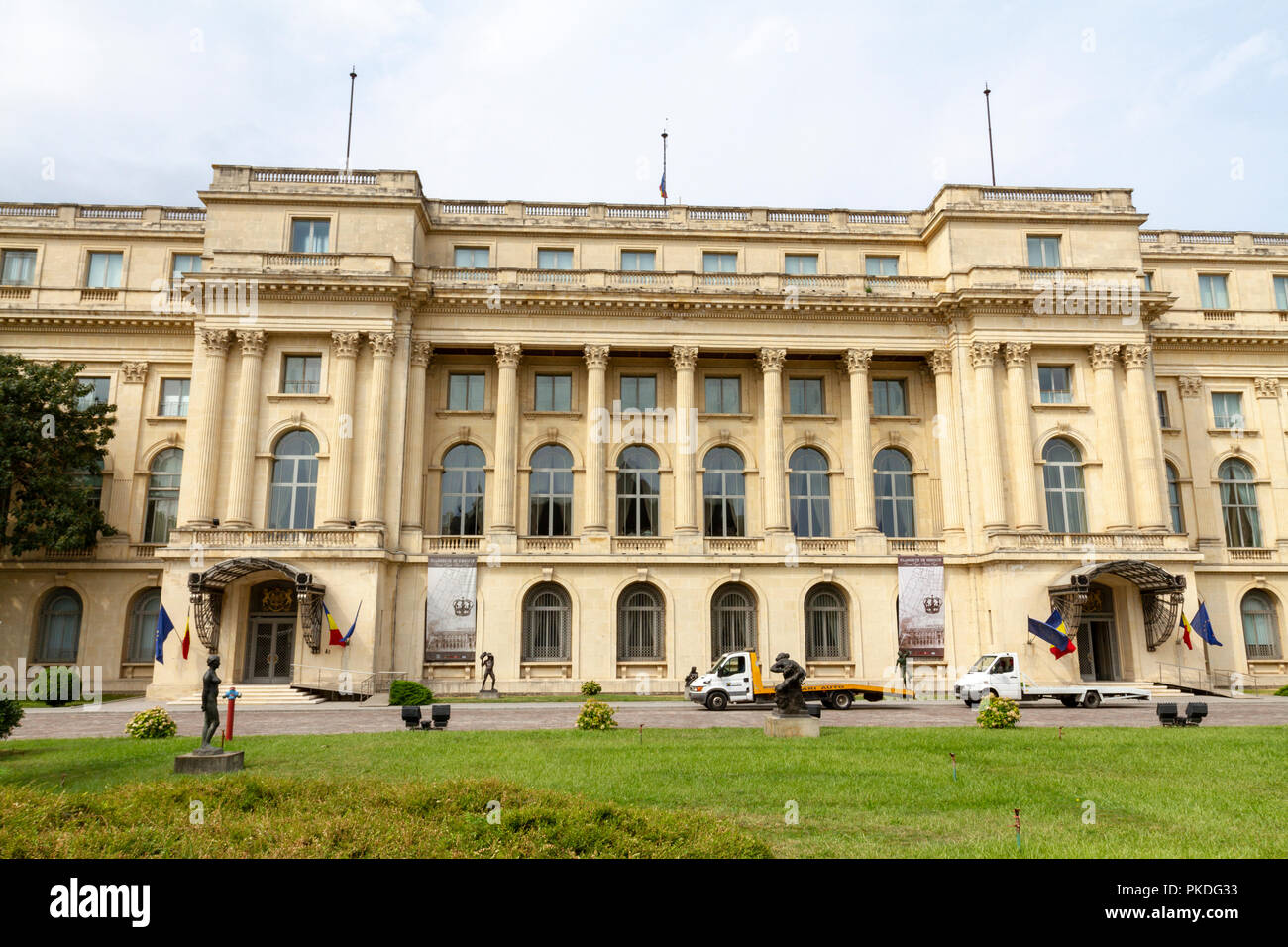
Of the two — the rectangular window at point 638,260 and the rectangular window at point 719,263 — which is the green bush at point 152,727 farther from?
the rectangular window at point 719,263

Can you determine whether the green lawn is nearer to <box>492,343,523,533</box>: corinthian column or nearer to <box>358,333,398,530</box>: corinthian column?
<box>358,333,398,530</box>: corinthian column

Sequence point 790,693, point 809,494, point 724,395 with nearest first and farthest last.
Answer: point 790,693 < point 809,494 < point 724,395

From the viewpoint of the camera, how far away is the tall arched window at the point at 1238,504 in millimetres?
46156

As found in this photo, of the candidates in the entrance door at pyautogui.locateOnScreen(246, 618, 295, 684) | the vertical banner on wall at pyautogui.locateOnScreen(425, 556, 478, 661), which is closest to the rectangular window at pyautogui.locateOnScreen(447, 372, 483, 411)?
the vertical banner on wall at pyautogui.locateOnScreen(425, 556, 478, 661)

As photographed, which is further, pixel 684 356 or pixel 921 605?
pixel 684 356

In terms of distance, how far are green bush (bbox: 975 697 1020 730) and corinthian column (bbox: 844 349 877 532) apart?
1894 cm

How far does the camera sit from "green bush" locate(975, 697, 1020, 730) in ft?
74.8

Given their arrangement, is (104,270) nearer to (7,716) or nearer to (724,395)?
(724,395)

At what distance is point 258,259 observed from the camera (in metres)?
40.5

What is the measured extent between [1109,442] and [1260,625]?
14234 mm

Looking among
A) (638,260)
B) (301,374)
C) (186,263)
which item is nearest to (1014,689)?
(638,260)

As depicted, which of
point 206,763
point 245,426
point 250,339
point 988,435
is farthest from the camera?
point 988,435

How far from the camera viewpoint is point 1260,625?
4512 centimetres
